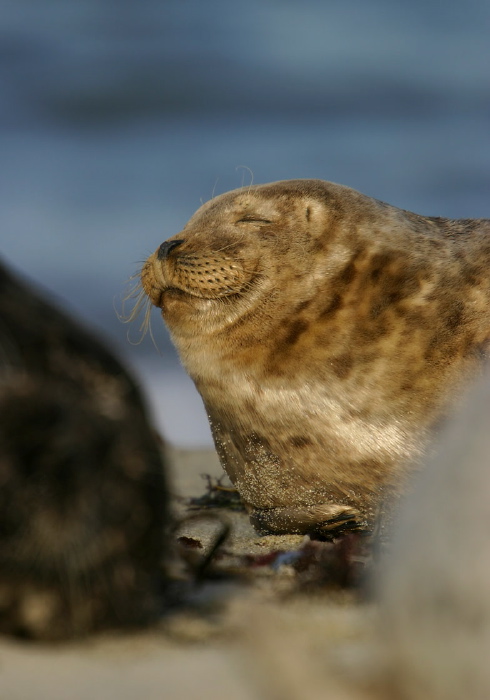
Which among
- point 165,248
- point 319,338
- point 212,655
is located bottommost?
point 212,655

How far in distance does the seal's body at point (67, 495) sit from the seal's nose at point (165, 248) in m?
2.46

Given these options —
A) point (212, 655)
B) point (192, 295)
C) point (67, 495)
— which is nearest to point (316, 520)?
point (192, 295)

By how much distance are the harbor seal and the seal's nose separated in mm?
16

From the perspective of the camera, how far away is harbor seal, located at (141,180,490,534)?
4.71 metres

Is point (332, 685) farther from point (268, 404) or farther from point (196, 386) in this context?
point (196, 386)

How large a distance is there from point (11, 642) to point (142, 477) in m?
0.47

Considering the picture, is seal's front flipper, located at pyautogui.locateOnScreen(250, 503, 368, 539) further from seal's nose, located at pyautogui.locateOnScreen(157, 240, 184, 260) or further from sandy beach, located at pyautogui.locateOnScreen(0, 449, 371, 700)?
sandy beach, located at pyautogui.locateOnScreen(0, 449, 371, 700)

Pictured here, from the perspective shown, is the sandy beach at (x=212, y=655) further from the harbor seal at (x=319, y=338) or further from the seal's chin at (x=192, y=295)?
the seal's chin at (x=192, y=295)

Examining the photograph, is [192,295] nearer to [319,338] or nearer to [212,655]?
[319,338]

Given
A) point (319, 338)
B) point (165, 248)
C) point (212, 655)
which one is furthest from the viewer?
point (165, 248)

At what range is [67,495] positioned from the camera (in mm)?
2199

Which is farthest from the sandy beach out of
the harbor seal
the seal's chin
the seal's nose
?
the seal's nose

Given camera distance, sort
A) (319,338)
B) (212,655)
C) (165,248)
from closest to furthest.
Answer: (212,655) < (319,338) < (165,248)

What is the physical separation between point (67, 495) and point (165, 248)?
110 inches
